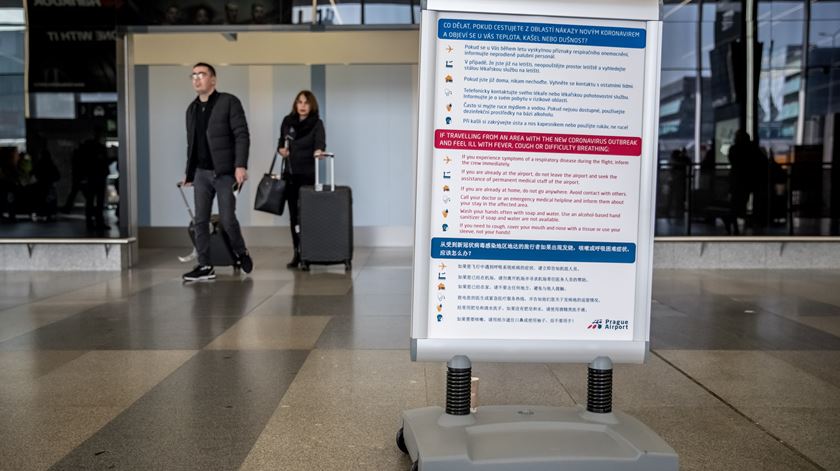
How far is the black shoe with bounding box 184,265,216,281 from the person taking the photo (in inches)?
359

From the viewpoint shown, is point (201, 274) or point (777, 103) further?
point (777, 103)

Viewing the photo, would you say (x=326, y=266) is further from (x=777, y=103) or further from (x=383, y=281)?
(x=777, y=103)

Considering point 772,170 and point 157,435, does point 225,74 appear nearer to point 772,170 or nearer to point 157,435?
point 772,170

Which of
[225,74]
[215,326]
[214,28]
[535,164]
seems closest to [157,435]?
→ [535,164]

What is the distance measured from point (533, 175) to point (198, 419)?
6.25 feet

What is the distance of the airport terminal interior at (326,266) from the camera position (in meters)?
3.90

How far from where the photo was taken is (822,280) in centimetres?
956

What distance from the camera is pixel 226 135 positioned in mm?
8852

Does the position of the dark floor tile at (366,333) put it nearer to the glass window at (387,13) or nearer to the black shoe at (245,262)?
the black shoe at (245,262)

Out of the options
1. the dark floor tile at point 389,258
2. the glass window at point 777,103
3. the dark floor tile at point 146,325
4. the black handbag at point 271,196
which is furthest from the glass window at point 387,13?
the dark floor tile at point 146,325

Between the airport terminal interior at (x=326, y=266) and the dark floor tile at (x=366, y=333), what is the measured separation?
3 centimetres

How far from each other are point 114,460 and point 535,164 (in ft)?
6.47

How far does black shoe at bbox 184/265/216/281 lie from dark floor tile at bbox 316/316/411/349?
2.89 m

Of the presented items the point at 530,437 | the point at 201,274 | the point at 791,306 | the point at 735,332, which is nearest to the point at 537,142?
the point at 530,437
